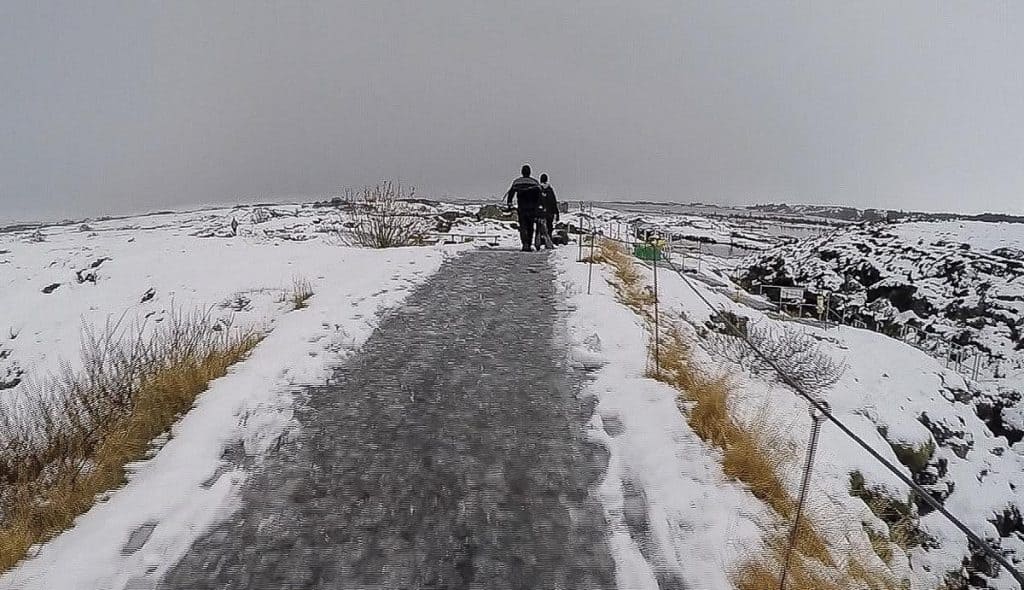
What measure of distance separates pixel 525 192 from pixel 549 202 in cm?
189

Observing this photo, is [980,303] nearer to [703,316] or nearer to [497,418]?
[703,316]

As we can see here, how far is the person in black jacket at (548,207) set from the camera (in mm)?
15078

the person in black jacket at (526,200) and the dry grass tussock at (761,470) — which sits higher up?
the person in black jacket at (526,200)

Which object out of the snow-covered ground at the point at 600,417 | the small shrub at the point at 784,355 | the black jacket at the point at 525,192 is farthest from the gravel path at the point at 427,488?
the black jacket at the point at 525,192

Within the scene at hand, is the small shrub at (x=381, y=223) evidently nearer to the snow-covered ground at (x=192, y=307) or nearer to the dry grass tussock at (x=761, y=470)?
the snow-covered ground at (x=192, y=307)

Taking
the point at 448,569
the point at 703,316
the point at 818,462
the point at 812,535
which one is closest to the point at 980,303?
the point at 703,316

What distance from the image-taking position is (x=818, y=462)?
5750 millimetres

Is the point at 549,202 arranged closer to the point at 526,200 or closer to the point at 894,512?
the point at 526,200

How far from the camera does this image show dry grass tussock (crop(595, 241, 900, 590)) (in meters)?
3.16

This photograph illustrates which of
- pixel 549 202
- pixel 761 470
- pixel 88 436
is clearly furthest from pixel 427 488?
pixel 549 202

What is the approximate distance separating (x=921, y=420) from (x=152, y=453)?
1164 cm

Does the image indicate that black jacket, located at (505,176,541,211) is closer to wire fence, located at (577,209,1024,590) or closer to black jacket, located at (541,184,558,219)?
black jacket, located at (541,184,558,219)

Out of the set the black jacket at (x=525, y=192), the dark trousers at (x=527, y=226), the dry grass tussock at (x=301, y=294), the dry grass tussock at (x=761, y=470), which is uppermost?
the black jacket at (x=525, y=192)

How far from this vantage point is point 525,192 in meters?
13.5
